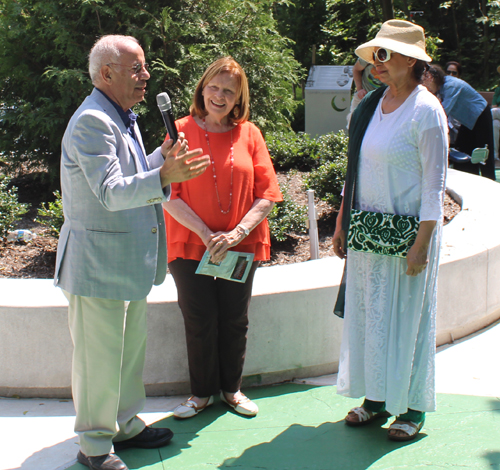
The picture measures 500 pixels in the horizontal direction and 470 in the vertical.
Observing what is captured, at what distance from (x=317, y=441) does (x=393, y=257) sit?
107cm

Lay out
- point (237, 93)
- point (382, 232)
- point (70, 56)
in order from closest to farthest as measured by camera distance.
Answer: point (382, 232) < point (237, 93) < point (70, 56)

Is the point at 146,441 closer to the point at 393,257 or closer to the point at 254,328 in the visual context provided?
the point at 254,328

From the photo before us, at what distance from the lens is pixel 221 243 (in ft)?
10.3

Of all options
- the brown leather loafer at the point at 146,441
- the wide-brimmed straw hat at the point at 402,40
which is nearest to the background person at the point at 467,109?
the wide-brimmed straw hat at the point at 402,40

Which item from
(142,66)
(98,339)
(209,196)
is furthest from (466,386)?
(142,66)

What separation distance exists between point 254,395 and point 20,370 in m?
1.43

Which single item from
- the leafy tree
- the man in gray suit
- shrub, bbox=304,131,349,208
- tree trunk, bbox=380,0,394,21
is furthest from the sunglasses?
tree trunk, bbox=380,0,394,21

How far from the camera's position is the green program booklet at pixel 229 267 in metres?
3.19

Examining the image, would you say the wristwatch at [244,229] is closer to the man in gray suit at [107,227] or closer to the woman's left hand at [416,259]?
the man in gray suit at [107,227]

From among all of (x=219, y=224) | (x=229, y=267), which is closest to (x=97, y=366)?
(x=229, y=267)

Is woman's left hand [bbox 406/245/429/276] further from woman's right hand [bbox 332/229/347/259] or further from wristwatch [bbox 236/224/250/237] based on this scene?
wristwatch [bbox 236/224/250/237]

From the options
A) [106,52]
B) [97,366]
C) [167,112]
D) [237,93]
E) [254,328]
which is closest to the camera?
[167,112]

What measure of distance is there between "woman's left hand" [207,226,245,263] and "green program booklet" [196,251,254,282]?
1.3 inches

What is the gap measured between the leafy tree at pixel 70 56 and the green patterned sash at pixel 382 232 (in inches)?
173
